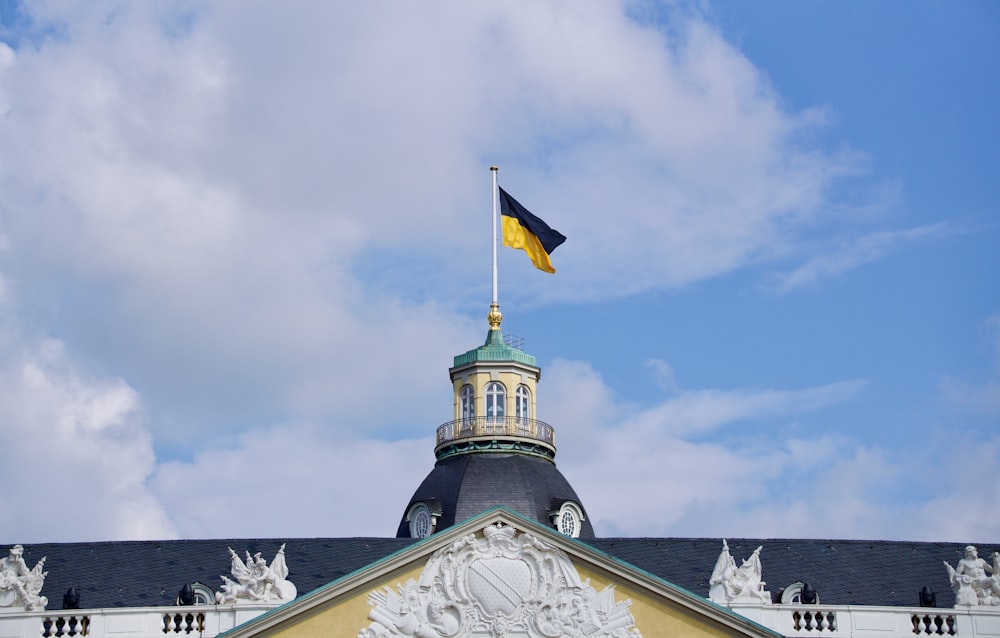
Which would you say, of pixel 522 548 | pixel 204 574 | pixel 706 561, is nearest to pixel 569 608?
pixel 522 548

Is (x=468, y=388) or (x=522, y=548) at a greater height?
(x=468, y=388)

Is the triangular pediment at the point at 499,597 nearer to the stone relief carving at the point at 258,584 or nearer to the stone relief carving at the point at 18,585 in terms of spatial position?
the stone relief carving at the point at 258,584

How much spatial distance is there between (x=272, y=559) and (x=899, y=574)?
66.3ft

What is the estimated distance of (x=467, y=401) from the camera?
80.6 m

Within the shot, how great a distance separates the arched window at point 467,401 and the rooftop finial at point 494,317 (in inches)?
112

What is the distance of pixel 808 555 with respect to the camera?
238ft

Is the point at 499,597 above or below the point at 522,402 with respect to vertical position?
below

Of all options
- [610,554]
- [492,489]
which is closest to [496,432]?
[492,489]

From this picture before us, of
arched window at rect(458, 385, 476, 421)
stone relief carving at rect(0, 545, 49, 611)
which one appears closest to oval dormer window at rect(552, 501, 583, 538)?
arched window at rect(458, 385, 476, 421)

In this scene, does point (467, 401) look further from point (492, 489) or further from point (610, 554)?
point (610, 554)

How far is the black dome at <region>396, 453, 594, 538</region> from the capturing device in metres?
74.5

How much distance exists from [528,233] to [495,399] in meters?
6.11

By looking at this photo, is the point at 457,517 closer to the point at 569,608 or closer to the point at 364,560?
the point at 364,560

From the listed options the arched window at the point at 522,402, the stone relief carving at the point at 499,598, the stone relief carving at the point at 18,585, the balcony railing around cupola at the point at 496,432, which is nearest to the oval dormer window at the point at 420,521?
the balcony railing around cupola at the point at 496,432
